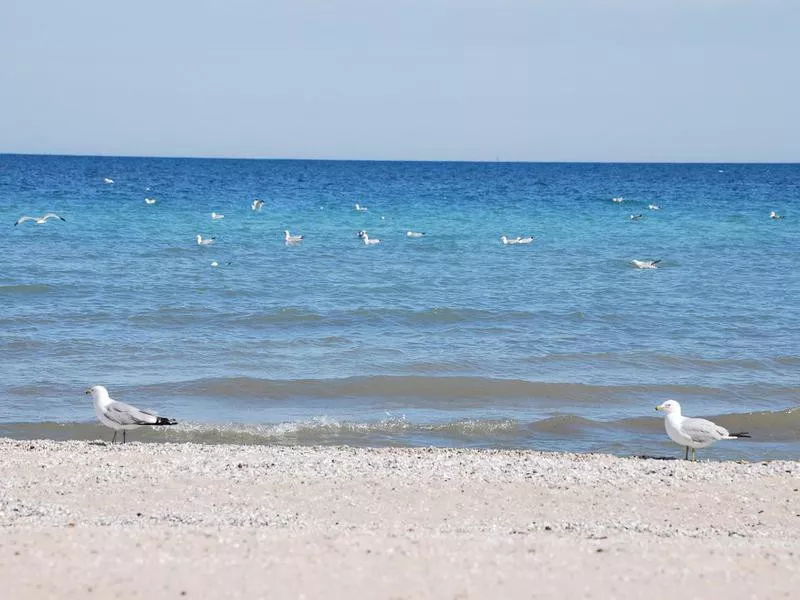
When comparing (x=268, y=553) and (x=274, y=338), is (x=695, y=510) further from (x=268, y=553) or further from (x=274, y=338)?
(x=274, y=338)

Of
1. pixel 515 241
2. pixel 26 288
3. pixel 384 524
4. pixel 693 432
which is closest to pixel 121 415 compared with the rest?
pixel 384 524

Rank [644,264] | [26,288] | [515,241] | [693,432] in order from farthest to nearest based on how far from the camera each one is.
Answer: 1. [515,241]
2. [644,264]
3. [26,288]
4. [693,432]

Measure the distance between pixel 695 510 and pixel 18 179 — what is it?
2484 inches

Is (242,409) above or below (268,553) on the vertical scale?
below

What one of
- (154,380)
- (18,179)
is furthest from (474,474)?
(18,179)

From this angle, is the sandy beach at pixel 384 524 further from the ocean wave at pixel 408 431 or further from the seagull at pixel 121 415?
the ocean wave at pixel 408 431

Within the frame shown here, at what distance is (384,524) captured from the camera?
26.5 ft

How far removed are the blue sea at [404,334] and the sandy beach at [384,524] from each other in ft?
6.10

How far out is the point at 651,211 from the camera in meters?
48.1

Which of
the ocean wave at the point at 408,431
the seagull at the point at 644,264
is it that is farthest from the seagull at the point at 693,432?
the seagull at the point at 644,264

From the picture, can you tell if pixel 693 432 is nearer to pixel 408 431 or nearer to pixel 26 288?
pixel 408 431

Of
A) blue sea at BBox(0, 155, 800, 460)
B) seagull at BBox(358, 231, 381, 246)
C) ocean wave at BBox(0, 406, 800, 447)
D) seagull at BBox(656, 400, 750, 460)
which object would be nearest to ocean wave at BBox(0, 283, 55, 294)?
blue sea at BBox(0, 155, 800, 460)

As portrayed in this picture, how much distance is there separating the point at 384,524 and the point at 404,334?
10.3 m

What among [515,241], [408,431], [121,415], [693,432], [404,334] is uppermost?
[515,241]
